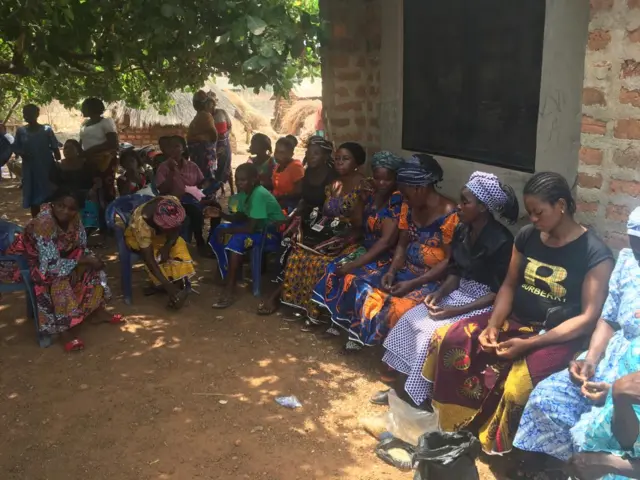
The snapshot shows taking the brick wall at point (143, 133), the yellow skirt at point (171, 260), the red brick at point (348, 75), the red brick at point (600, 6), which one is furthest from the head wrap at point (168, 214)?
the brick wall at point (143, 133)

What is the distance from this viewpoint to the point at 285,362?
4480 mm

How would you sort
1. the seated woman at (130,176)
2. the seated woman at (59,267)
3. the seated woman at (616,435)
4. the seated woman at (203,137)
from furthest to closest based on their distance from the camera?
1. the seated woman at (203,137)
2. the seated woman at (130,176)
3. the seated woman at (59,267)
4. the seated woman at (616,435)

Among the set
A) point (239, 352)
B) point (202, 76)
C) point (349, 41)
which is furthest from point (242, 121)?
point (239, 352)

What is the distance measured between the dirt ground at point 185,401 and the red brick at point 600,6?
2.47m

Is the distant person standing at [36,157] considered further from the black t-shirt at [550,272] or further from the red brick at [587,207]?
the red brick at [587,207]

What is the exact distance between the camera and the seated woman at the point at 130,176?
26.7 feet

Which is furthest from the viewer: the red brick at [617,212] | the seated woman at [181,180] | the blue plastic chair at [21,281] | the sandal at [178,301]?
the seated woman at [181,180]

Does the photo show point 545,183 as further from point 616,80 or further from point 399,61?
point 399,61

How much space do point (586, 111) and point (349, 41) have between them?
3235 millimetres

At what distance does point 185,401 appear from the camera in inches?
154

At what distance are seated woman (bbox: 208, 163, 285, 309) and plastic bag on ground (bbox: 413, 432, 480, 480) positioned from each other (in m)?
3.02

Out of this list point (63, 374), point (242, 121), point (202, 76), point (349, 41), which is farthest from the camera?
point (242, 121)

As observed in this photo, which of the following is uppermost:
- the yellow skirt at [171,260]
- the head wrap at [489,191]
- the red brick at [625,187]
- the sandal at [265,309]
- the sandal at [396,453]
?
the red brick at [625,187]

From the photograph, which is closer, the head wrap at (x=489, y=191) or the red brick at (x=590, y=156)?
the red brick at (x=590, y=156)
